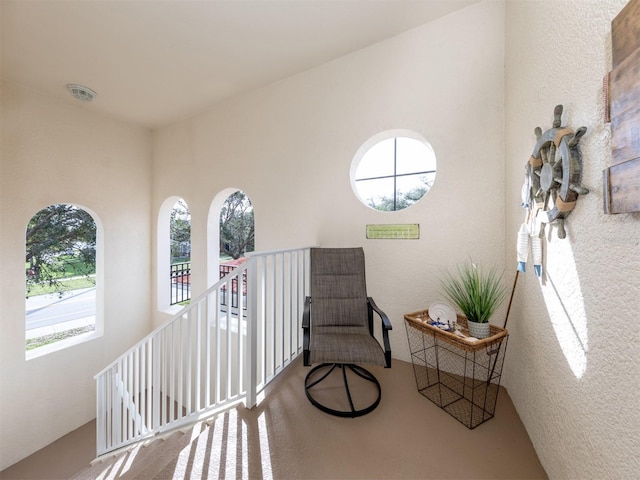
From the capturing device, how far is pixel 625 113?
2.07ft

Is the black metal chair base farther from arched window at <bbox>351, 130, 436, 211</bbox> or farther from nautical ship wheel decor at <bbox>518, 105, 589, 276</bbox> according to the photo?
arched window at <bbox>351, 130, 436, 211</bbox>

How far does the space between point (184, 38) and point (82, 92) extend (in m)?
1.72

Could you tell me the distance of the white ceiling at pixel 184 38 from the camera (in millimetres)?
1836

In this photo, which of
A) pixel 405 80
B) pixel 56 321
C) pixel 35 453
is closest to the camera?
pixel 405 80

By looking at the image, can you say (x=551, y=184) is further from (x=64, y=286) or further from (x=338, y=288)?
(x=64, y=286)

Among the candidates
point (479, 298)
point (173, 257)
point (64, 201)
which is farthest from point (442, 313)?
point (173, 257)

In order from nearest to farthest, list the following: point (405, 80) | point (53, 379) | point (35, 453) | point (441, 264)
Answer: point (441, 264) < point (405, 80) < point (35, 453) < point (53, 379)

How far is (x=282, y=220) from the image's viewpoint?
8.74 ft

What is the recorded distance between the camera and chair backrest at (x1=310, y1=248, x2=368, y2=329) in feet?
6.23

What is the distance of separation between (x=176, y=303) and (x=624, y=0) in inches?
200

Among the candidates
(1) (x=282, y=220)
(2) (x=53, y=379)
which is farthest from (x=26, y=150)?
(1) (x=282, y=220)

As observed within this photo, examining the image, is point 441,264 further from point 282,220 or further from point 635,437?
point 282,220

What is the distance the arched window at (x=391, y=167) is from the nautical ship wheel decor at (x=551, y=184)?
1.00m

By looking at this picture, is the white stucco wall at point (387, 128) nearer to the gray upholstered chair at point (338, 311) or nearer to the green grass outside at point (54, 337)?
the gray upholstered chair at point (338, 311)
